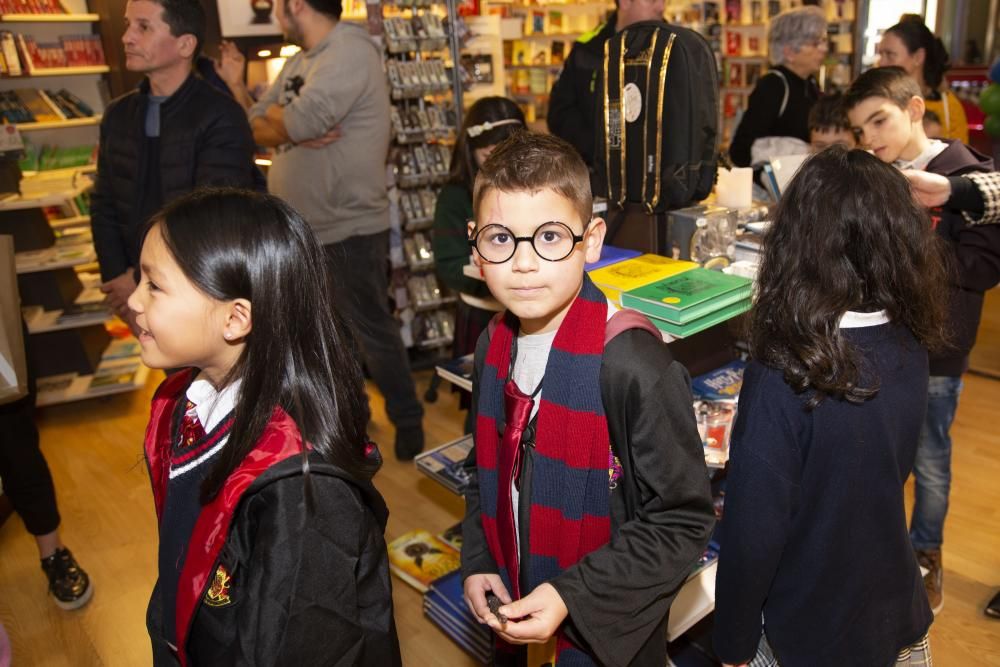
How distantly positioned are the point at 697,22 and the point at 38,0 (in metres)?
4.96

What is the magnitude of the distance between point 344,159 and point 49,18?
328cm

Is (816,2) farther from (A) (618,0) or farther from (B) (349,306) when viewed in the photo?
(B) (349,306)

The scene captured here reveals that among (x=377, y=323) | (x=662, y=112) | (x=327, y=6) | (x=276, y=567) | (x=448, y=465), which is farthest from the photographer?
(x=377, y=323)

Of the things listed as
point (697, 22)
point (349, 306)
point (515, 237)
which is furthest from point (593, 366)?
point (697, 22)

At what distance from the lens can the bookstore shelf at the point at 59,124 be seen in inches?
206

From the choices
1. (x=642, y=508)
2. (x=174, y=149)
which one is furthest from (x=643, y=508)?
(x=174, y=149)

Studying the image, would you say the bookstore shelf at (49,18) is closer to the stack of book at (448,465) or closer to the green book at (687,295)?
the stack of book at (448,465)

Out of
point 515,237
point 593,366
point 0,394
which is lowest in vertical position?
point 0,394

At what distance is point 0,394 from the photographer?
2.05m

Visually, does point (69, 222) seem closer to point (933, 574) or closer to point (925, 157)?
point (925, 157)

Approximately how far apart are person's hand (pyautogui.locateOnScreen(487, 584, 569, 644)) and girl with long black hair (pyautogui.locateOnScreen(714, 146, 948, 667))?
42cm

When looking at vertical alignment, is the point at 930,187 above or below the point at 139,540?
above

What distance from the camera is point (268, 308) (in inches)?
46.6

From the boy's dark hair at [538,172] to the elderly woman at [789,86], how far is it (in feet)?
8.19
